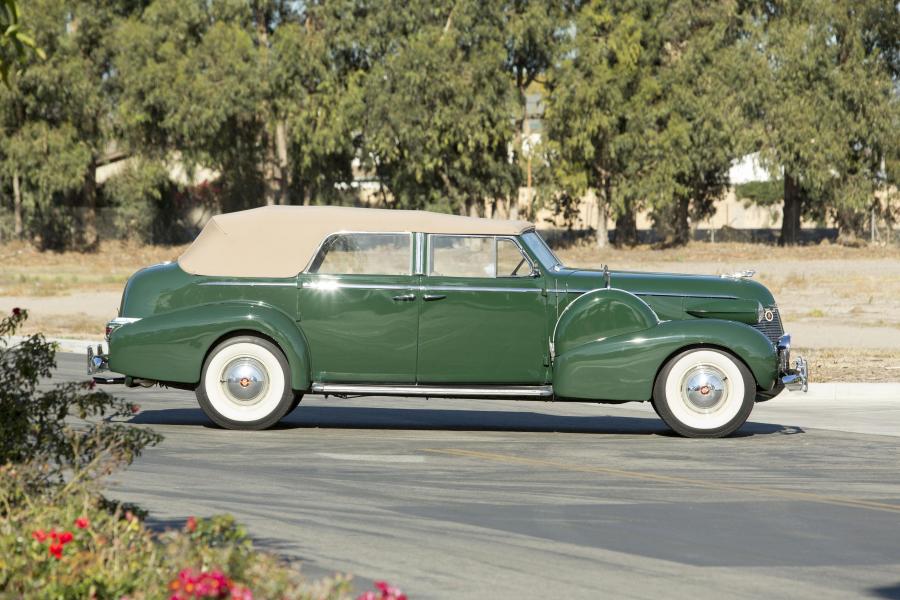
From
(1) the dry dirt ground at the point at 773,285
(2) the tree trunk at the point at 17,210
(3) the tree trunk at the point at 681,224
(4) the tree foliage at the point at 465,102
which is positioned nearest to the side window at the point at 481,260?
(1) the dry dirt ground at the point at 773,285

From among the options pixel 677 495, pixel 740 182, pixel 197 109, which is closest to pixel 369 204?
pixel 197 109

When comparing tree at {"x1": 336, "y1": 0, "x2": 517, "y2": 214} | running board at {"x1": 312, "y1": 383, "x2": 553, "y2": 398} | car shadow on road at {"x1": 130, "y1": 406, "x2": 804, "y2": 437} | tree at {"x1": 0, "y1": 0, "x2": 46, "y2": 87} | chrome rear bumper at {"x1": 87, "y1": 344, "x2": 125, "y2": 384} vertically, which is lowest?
car shadow on road at {"x1": 130, "y1": 406, "x2": 804, "y2": 437}

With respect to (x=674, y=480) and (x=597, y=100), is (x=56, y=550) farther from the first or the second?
(x=597, y=100)

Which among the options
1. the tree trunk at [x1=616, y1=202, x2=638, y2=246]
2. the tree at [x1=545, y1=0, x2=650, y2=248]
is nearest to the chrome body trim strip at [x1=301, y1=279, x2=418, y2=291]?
the tree at [x1=545, y1=0, x2=650, y2=248]

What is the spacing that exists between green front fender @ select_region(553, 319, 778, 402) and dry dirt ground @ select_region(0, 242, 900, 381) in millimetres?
5267

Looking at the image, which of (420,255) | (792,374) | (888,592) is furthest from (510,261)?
(888,592)

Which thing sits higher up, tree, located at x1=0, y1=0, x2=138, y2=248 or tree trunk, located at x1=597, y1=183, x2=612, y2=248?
tree, located at x1=0, y1=0, x2=138, y2=248

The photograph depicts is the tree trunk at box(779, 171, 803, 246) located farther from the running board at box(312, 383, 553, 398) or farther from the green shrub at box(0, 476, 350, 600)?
the green shrub at box(0, 476, 350, 600)

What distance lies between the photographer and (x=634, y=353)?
13.2 meters

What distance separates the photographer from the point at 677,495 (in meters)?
10.1

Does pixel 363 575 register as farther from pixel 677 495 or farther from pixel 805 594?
pixel 677 495

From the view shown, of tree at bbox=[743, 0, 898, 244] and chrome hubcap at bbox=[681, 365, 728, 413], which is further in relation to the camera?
tree at bbox=[743, 0, 898, 244]

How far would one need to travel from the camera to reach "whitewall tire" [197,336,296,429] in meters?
13.5

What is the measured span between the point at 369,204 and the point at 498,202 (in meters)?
8.92
